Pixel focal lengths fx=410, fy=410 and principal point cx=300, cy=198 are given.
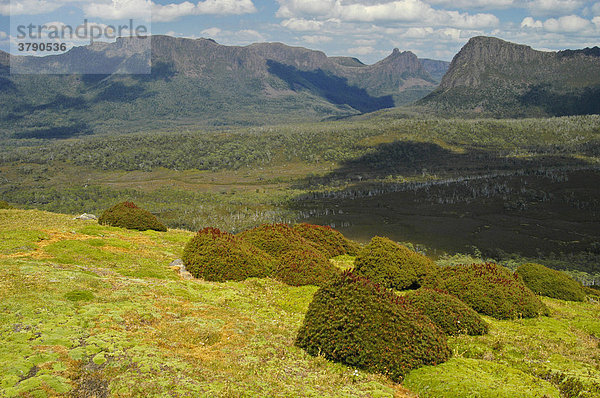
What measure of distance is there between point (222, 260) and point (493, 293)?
13423mm

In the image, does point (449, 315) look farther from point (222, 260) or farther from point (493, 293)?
point (222, 260)

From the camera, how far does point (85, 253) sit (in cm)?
2053

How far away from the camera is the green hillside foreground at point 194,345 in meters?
9.73

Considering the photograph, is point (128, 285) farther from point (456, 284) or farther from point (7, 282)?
point (456, 284)

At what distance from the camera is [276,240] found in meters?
26.3

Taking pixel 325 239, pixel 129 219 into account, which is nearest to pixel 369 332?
pixel 325 239

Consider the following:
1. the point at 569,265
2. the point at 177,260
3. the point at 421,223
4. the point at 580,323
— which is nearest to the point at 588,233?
the point at 569,265

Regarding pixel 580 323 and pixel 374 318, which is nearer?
pixel 374 318

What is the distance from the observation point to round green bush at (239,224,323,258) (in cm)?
2562

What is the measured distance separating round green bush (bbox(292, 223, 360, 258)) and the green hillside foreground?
454 inches

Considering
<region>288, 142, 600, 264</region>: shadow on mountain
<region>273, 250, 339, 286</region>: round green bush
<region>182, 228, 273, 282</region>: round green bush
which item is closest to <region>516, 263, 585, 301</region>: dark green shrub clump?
<region>273, 250, 339, 286</region>: round green bush

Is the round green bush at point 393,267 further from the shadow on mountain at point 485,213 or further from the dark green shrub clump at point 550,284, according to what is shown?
A: the shadow on mountain at point 485,213

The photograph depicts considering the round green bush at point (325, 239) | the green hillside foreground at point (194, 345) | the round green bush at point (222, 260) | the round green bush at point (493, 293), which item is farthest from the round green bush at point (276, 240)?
the round green bush at point (493, 293)

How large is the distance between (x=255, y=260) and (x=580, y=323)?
1553 cm
